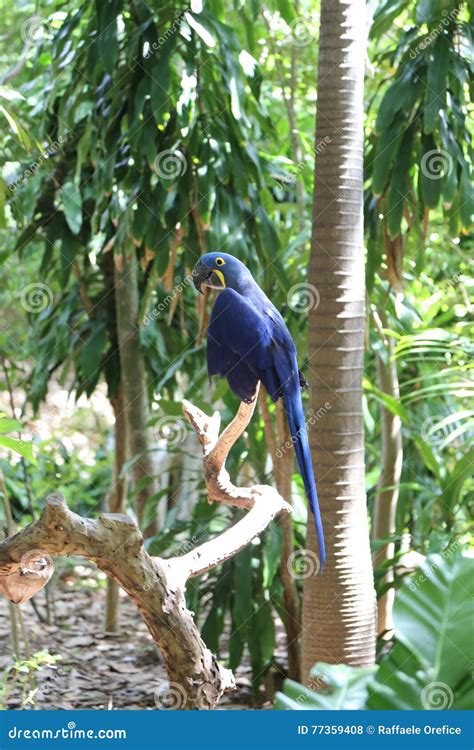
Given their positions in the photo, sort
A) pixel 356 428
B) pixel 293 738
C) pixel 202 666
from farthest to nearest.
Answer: pixel 356 428, pixel 202 666, pixel 293 738

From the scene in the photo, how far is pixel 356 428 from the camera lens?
2.05 metres

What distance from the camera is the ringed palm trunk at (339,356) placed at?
6.65 ft

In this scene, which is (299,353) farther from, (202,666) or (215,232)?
(202,666)

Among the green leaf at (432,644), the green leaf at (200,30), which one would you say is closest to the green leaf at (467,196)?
the green leaf at (200,30)

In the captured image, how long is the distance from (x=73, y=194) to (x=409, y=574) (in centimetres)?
157

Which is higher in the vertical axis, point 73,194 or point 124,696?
point 73,194

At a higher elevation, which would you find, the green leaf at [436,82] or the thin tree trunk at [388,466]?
the green leaf at [436,82]

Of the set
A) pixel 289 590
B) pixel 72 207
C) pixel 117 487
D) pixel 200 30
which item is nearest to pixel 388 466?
pixel 289 590

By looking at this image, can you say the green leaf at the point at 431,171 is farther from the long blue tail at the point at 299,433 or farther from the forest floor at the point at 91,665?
the forest floor at the point at 91,665

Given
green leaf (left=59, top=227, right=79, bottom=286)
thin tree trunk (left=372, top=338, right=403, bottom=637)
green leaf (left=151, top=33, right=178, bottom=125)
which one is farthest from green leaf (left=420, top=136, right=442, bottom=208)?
green leaf (left=59, top=227, right=79, bottom=286)

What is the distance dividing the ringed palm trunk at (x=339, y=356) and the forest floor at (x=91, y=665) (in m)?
0.45

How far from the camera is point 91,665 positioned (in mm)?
2900

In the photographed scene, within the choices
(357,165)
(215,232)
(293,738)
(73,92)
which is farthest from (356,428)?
(73,92)

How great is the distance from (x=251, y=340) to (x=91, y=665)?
1.67m
